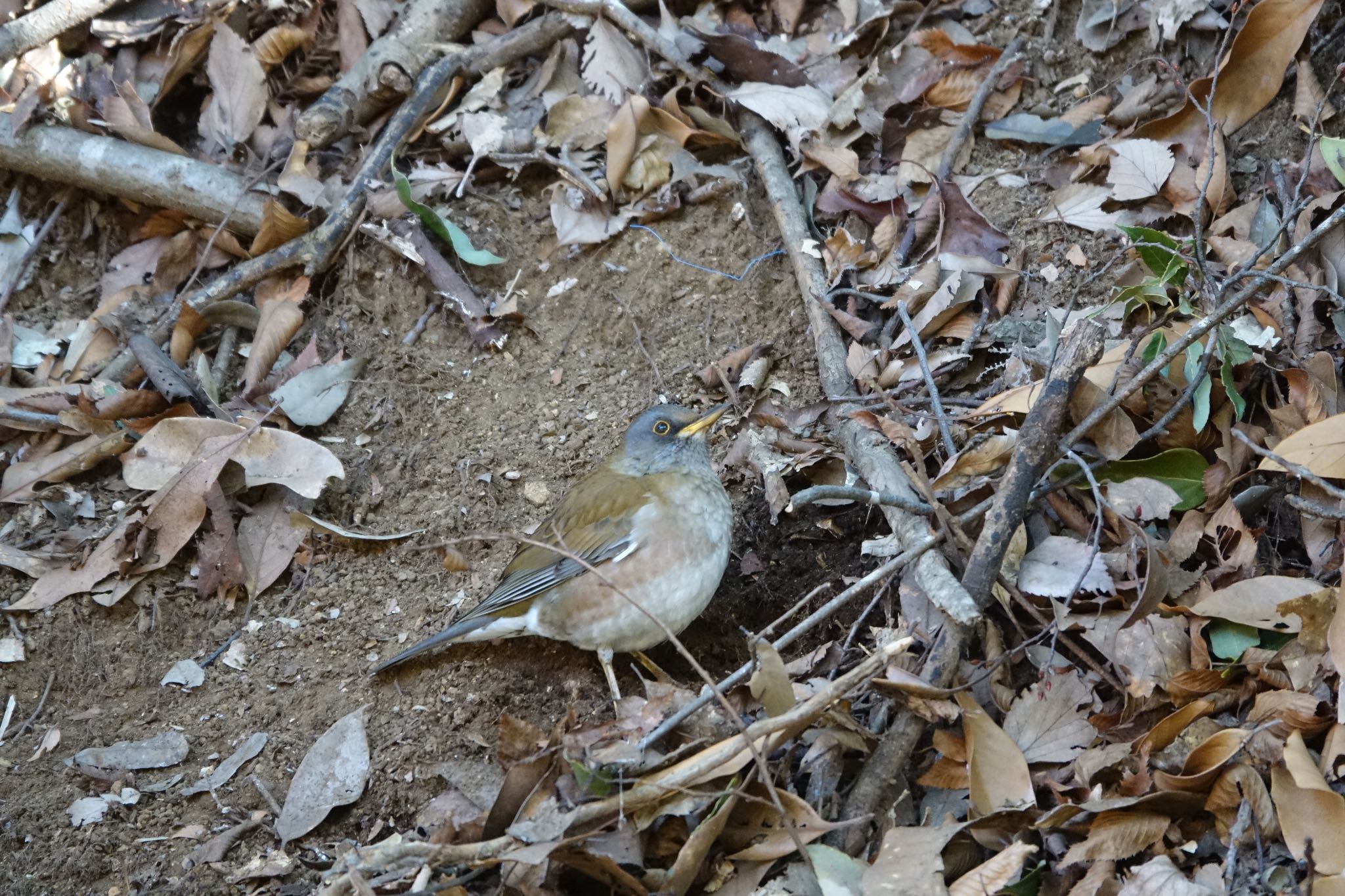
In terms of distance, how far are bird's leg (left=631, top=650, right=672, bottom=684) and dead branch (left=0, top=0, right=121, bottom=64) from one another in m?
4.74

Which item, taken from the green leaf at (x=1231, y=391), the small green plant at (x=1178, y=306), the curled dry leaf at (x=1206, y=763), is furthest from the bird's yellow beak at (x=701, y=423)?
the curled dry leaf at (x=1206, y=763)

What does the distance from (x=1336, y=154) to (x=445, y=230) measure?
389cm

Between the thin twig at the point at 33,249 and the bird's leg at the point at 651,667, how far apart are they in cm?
Answer: 401

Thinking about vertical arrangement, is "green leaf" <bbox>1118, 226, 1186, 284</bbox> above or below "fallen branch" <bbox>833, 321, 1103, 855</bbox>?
above

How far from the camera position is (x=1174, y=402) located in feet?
12.7

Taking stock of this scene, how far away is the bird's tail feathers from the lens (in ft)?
14.4

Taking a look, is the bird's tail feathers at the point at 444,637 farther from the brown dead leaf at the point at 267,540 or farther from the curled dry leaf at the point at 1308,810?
the curled dry leaf at the point at 1308,810

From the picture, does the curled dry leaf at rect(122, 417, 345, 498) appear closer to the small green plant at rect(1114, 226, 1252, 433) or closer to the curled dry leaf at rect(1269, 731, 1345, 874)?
the small green plant at rect(1114, 226, 1252, 433)

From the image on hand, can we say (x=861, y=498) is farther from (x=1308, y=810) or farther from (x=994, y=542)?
(x=1308, y=810)

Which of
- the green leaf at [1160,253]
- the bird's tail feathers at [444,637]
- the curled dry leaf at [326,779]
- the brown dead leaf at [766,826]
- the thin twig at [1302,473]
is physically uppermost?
the green leaf at [1160,253]

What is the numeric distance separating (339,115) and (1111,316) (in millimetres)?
4106

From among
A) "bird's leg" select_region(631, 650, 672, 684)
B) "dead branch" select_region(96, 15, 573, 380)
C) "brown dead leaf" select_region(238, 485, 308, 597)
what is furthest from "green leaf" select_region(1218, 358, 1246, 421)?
"dead branch" select_region(96, 15, 573, 380)

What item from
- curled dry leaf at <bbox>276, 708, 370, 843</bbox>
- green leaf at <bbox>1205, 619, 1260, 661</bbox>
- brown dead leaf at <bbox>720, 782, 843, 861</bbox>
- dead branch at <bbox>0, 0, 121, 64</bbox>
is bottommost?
curled dry leaf at <bbox>276, 708, 370, 843</bbox>

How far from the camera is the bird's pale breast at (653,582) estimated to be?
4363 millimetres
